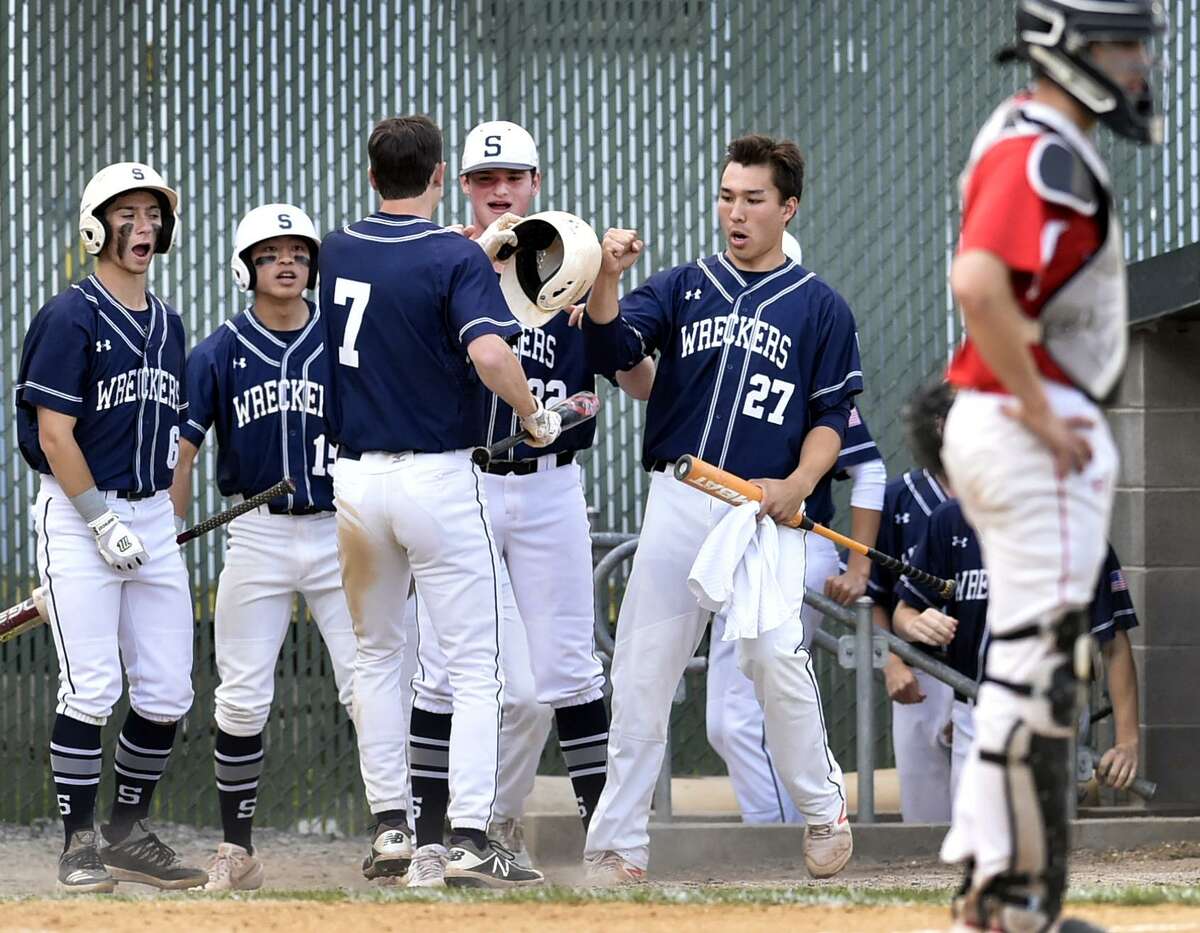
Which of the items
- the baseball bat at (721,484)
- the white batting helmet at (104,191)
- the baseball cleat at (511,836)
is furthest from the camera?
the baseball cleat at (511,836)

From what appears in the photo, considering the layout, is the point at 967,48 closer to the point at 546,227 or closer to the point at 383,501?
the point at 546,227

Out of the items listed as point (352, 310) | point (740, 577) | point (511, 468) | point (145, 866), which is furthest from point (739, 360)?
point (145, 866)

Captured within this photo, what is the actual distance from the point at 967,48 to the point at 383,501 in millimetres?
3928

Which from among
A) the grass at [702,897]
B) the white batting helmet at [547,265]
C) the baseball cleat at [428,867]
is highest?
the white batting helmet at [547,265]

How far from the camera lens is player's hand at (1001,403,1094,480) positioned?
3.15m

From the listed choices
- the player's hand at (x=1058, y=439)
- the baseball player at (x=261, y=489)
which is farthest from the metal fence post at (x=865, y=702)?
the player's hand at (x=1058, y=439)

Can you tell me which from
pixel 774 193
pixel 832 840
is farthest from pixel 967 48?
pixel 832 840

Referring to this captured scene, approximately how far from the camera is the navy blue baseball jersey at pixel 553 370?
5.73m

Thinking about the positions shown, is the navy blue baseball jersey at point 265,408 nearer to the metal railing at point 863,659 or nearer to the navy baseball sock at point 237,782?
the navy baseball sock at point 237,782

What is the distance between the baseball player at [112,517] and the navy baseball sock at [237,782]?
0.18 m

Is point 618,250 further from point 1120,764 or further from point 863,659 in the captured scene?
point 1120,764

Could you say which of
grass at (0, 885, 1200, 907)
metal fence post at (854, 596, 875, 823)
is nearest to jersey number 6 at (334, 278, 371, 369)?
grass at (0, 885, 1200, 907)

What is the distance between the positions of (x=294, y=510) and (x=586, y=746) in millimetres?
1170

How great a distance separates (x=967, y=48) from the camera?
776 cm
